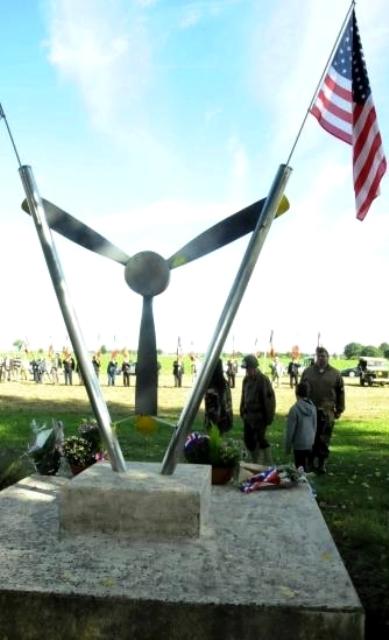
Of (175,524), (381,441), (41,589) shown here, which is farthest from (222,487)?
(381,441)

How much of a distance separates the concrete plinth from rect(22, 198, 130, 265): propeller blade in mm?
1744

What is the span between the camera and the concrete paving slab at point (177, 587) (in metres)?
3.31

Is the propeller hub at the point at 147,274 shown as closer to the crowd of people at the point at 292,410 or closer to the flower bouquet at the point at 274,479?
the flower bouquet at the point at 274,479

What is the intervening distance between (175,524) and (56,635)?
118cm

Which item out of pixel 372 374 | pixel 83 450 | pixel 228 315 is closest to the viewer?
pixel 228 315

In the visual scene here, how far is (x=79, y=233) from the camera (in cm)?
522

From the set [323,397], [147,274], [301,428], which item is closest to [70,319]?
[147,274]

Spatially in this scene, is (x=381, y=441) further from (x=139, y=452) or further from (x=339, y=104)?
(x=339, y=104)

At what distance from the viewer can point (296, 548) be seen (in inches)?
168

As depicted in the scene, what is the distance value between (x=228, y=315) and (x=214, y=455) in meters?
2.07

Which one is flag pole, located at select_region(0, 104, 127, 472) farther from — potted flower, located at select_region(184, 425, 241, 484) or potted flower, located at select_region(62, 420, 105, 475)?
potted flower, located at select_region(62, 420, 105, 475)

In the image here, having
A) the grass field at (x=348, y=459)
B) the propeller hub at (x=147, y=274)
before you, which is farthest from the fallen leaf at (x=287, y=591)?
the propeller hub at (x=147, y=274)

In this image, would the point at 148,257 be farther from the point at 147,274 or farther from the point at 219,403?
the point at 219,403

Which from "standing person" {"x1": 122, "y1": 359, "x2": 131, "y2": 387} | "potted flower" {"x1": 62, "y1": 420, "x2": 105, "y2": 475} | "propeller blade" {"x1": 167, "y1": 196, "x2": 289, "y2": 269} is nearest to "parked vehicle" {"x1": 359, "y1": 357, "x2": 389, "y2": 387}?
"standing person" {"x1": 122, "y1": 359, "x2": 131, "y2": 387}
